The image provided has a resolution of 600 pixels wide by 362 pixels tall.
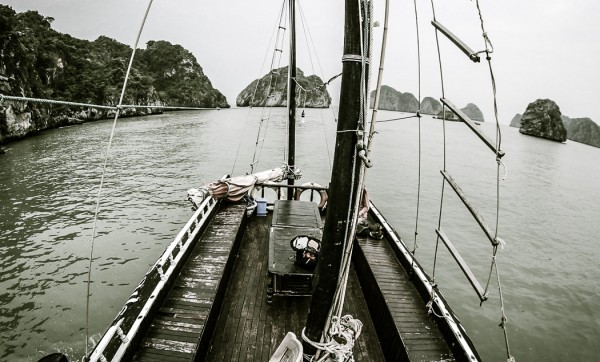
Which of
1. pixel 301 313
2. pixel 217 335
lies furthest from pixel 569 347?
pixel 217 335

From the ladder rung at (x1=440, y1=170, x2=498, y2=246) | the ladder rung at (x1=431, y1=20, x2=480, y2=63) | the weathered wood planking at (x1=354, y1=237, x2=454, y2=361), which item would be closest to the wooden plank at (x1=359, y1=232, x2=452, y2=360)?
the weathered wood planking at (x1=354, y1=237, x2=454, y2=361)

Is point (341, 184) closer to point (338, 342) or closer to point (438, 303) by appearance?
point (338, 342)

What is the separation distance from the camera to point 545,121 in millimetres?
107875

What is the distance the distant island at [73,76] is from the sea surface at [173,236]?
20.7 ft

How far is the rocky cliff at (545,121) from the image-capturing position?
347ft

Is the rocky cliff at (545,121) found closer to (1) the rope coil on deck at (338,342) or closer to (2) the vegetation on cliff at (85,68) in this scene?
(2) the vegetation on cliff at (85,68)

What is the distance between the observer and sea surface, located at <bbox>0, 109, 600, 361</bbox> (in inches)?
414

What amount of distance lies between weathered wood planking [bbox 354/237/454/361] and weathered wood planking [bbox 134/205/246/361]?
11.7 feet

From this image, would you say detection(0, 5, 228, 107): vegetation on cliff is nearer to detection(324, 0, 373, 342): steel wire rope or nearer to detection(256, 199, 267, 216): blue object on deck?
detection(256, 199, 267, 216): blue object on deck

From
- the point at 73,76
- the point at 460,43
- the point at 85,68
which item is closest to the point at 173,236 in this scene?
the point at 460,43

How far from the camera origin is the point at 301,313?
698cm

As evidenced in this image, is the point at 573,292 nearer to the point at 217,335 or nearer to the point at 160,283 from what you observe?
the point at 217,335

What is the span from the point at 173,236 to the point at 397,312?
1354 cm

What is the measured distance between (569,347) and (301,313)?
10641 millimetres
